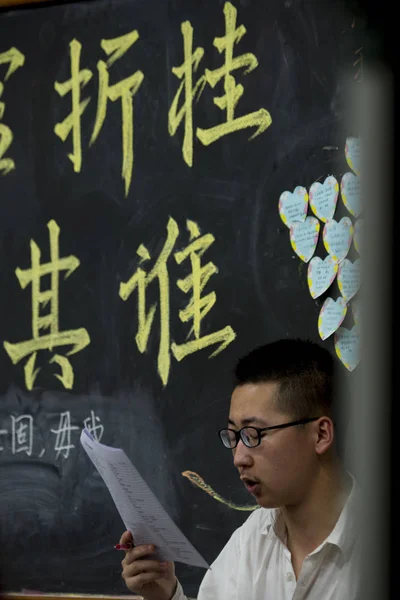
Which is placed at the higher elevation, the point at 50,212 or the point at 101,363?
the point at 50,212

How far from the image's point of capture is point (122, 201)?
2262 millimetres

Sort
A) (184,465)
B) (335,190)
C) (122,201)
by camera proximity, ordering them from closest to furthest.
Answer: (335,190) → (184,465) → (122,201)

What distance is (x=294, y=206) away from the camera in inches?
79.9

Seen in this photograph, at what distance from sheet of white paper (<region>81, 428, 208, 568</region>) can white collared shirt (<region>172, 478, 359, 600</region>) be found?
13 cm

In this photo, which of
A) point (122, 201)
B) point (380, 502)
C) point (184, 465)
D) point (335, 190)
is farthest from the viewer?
point (122, 201)

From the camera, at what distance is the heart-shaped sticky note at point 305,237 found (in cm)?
199

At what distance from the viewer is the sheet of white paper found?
4.72ft

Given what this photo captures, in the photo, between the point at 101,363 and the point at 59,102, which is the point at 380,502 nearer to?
the point at 101,363

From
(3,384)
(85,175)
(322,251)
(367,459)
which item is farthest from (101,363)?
(367,459)

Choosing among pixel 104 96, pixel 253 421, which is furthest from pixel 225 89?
pixel 253 421

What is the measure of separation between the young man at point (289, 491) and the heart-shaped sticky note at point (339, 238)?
1.40ft

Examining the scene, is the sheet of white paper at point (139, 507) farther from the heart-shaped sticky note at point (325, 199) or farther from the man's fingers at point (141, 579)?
the heart-shaped sticky note at point (325, 199)

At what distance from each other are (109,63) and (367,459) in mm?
2150

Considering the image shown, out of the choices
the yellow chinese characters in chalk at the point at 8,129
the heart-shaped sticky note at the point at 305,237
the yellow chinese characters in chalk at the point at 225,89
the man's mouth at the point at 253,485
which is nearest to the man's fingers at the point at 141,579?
the man's mouth at the point at 253,485
